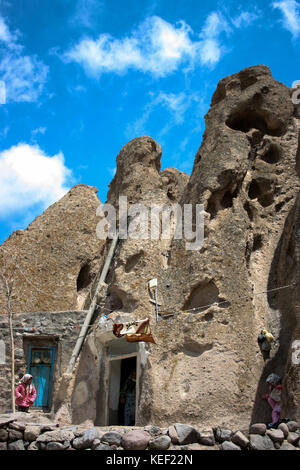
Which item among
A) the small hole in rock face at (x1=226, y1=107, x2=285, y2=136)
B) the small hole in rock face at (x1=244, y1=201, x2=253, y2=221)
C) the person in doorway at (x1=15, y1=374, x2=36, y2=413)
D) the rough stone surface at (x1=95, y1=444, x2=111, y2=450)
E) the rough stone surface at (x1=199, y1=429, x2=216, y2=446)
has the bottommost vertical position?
the rough stone surface at (x1=95, y1=444, x2=111, y2=450)

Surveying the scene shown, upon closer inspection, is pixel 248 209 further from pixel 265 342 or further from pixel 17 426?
pixel 17 426

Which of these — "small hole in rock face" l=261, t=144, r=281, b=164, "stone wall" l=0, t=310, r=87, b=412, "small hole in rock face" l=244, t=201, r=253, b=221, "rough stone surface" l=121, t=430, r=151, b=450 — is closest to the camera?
"rough stone surface" l=121, t=430, r=151, b=450

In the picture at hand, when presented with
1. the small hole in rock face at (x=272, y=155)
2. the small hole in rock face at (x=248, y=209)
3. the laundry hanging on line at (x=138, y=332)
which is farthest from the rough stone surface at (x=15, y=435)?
the small hole in rock face at (x=272, y=155)

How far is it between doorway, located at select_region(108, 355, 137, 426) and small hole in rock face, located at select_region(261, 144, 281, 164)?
6.71 meters

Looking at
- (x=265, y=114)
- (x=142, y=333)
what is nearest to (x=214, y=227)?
(x=142, y=333)

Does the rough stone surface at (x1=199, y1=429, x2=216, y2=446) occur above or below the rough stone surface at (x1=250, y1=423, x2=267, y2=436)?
below

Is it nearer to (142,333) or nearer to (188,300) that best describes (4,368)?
(142,333)

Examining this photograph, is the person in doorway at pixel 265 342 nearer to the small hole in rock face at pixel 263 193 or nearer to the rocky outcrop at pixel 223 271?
the rocky outcrop at pixel 223 271

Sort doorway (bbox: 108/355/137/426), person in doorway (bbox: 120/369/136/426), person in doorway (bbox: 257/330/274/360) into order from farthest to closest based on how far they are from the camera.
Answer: person in doorway (bbox: 120/369/136/426)
doorway (bbox: 108/355/137/426)
person in doorway (bbox: 257/330/274/360)

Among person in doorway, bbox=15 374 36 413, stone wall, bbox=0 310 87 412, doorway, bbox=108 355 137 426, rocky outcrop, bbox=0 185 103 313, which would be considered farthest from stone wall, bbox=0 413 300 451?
rocky outcrop, bbox=0 185 103 313

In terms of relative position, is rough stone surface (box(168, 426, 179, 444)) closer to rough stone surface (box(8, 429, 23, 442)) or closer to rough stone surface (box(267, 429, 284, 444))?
rough stone surface (box(267, 429, 284, 444))

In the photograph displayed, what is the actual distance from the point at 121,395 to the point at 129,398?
0.22 metres

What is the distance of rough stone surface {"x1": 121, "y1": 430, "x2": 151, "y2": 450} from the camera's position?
22.5ft

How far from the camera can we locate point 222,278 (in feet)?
36.9
